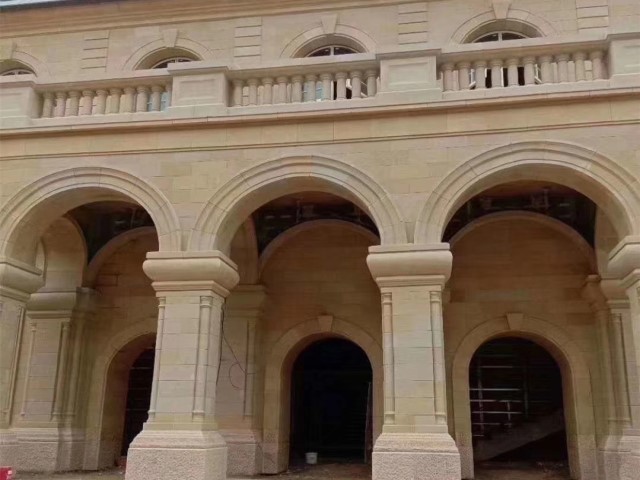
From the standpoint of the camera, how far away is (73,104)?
35.9 feet

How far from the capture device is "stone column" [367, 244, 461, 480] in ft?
27.2

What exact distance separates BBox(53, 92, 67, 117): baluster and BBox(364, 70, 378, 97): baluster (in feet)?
15.9

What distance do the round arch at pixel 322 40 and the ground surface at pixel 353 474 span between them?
8.11 metres

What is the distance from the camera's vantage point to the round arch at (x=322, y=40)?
13867 millimetres

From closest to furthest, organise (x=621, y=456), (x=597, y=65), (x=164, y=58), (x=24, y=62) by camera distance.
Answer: (x=597, y=65) < (x=621, y=456) < (x=164, y=58) < (x=24, y=62)

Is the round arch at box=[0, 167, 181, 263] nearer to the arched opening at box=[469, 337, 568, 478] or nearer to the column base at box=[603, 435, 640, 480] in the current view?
the arched opening at box=[469, 337, 568, 478]

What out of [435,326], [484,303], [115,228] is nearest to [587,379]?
[484,303]

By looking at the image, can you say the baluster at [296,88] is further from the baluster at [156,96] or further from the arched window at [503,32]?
the arched window at [503,32]

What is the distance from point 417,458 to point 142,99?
6724mm

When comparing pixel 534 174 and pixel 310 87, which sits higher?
pixel 310 87

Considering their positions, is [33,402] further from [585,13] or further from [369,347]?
[585,13]

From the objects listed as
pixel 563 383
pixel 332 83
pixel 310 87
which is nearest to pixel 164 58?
pixel 310 87

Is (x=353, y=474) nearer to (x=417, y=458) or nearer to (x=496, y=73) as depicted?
(x=417, y=458)

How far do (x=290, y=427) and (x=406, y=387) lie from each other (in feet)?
16.9
